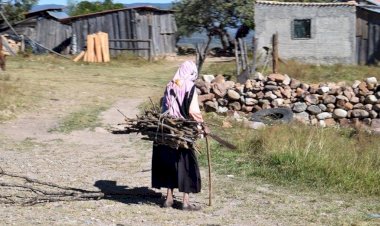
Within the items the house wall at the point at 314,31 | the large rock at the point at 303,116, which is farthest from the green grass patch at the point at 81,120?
the house wall at the point at 314,31

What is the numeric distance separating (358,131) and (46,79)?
9.67 m

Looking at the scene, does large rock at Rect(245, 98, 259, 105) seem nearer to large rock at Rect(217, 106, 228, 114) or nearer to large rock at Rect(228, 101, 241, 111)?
large rock at Rect(228, 101, 241, 111)

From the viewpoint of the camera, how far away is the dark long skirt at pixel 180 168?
7.59 meters

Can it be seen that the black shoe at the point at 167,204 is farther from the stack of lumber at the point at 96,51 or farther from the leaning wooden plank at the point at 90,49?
the leaning wooden plank at the point at 90,49

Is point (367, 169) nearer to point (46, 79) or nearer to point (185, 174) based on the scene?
point (185, 174)

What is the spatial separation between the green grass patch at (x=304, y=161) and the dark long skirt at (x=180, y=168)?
1934mm

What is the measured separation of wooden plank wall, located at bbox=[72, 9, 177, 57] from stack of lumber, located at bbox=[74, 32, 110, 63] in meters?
1.56

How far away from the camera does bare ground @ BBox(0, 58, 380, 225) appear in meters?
7.30

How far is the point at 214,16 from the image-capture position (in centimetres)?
3641

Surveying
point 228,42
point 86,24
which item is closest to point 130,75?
point 86,24

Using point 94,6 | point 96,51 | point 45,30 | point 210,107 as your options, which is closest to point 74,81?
point 210,107

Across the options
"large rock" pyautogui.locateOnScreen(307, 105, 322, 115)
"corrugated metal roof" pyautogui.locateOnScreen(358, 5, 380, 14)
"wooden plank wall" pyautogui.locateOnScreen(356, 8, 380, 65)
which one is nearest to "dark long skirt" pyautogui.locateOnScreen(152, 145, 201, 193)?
"large rock" pyautogui.locateOnScreen(307, 105, 322, 115)

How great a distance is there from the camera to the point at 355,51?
93.5 feet

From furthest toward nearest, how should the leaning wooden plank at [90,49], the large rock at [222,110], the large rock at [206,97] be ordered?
the leaning wooden plank at [90,49]
the large rock at [206,97]
the large rock at [222,110]
